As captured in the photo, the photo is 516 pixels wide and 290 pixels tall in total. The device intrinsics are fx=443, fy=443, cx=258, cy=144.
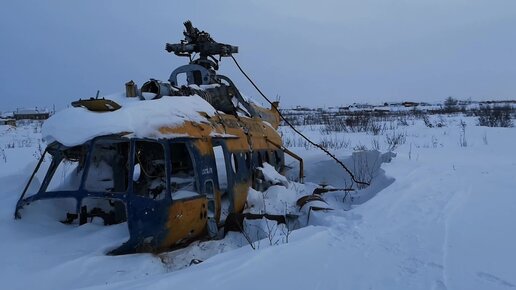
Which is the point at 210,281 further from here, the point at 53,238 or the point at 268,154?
the point at 268,154

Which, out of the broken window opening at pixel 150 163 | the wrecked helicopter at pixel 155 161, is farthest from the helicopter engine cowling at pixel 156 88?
the broken window opening at pixel 150 163

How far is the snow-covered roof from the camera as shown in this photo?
512 centimetres

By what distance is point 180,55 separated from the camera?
9000 mm

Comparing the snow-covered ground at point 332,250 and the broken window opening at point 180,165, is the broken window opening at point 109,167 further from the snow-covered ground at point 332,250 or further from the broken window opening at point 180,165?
the snow-covered ground at point 332,250

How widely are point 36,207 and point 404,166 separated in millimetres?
6793

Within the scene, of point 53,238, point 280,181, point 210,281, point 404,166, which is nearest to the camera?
point 210,281

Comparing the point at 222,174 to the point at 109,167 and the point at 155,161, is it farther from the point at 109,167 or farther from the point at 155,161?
the point at 109,167

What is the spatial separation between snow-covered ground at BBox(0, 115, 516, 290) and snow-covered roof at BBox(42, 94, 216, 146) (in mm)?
1092

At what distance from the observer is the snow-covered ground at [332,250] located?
3.34 metres

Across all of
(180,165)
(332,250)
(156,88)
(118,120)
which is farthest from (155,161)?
(332,250)

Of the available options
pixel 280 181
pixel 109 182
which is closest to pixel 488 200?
pixel 280 181

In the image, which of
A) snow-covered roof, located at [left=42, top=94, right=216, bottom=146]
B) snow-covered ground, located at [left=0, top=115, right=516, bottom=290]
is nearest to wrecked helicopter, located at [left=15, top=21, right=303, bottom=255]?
snow-covered roof, located at [left=42, top=94, right=216, bottom=146]

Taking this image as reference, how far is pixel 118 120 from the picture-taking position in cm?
518

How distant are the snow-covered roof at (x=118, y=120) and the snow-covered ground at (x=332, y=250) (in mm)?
1092
